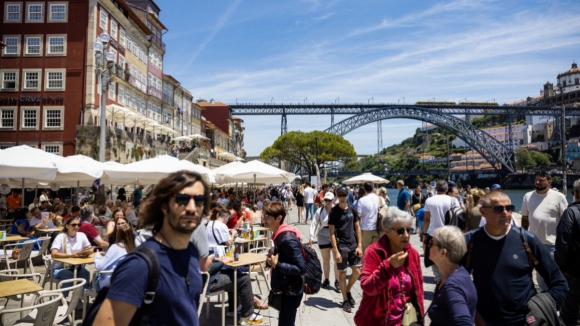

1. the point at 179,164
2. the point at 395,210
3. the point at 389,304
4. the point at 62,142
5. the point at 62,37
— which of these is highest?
the point at 62,37

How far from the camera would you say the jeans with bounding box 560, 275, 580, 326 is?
420cm

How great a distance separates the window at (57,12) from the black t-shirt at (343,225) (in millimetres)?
27244

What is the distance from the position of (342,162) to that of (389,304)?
51513mm

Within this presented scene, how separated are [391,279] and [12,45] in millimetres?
31513

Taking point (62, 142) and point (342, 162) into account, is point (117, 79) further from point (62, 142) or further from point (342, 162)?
point (342, 162)

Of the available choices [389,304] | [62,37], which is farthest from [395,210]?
[62,37]

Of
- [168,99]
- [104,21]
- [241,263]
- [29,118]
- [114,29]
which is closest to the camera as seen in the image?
[241,263]

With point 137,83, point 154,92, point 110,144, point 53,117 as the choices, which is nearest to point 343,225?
point 110,144

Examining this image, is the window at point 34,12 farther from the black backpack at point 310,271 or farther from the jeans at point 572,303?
the jeans at point 572,303

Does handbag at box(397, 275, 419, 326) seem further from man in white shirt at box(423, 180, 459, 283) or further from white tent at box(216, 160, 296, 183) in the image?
white tent at box(216, 160, 296, 183)

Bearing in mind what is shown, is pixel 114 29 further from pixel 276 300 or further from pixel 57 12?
pixel 276 300

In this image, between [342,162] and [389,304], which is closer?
[389,304]

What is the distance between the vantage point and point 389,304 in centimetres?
285

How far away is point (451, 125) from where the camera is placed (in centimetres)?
7800
